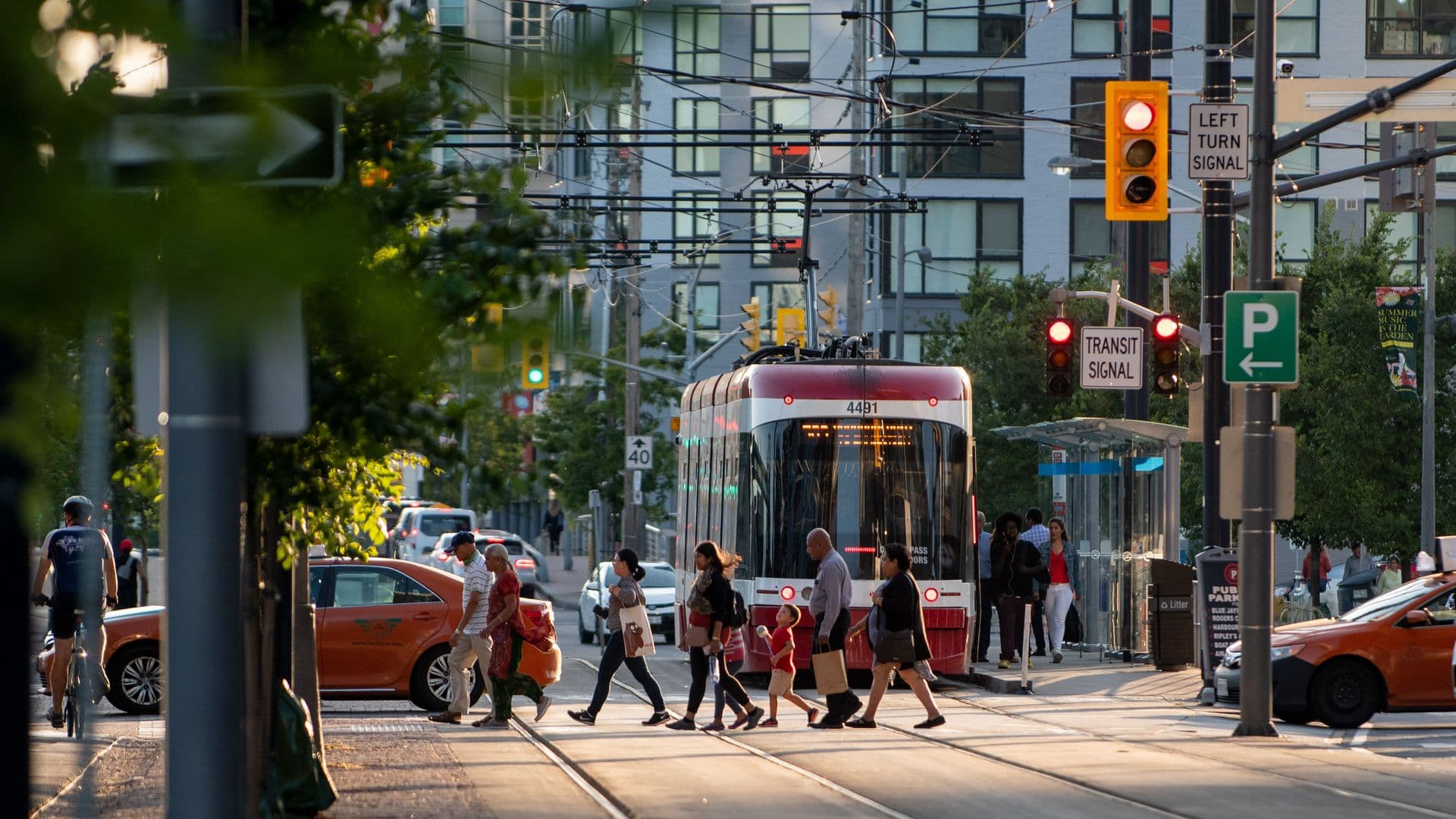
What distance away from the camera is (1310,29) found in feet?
173

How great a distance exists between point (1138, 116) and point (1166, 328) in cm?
453

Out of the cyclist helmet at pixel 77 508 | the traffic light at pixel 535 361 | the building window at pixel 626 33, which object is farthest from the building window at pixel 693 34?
the cyclist helmet at pixel 77 508

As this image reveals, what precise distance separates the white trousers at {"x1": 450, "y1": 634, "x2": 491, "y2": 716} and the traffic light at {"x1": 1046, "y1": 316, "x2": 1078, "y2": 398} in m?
7.67

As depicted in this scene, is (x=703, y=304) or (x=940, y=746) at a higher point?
(x=703, y=304)

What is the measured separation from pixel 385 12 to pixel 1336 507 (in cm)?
3586

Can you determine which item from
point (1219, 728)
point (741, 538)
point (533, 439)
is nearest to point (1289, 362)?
point (1219, 728)

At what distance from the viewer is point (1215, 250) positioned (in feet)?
63.4

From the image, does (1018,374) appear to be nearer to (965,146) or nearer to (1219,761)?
(965,146)

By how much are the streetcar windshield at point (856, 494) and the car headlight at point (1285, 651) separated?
158 inches

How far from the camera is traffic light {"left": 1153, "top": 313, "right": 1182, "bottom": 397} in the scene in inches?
838

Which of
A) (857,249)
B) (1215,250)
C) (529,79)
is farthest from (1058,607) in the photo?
(529,79)

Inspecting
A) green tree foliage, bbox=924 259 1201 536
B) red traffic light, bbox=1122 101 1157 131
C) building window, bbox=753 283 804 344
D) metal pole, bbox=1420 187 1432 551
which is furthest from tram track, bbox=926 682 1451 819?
building window, bbox=753 283 804 344

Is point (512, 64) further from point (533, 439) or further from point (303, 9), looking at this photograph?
point (533, 439)

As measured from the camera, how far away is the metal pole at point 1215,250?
19344 millimetres
